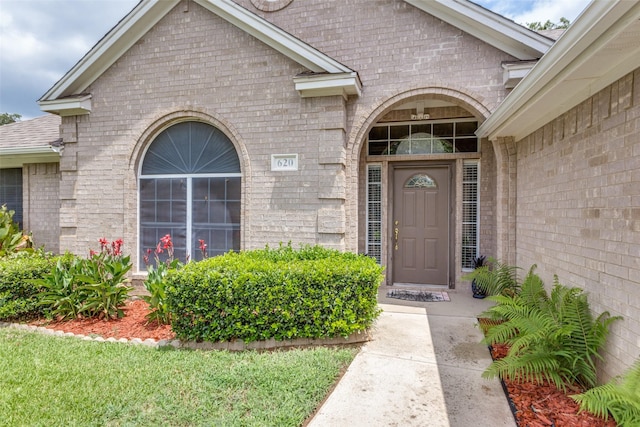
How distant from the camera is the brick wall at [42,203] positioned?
802 cm

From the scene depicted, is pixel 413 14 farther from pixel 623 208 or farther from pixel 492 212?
pixel 623 208

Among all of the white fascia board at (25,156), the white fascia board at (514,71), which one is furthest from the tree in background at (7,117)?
the white fascia board at (514,71)

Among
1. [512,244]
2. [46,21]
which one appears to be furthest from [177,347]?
[46,21]

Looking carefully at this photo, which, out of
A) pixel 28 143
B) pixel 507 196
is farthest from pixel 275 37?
pixel 28 143

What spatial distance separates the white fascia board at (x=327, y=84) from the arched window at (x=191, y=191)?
1.72 metres

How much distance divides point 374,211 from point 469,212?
1824 mm

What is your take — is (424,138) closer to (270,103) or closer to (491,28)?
(491,28)

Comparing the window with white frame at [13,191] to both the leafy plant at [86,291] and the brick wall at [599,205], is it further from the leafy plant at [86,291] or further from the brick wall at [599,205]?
the brick wall at [599,205]

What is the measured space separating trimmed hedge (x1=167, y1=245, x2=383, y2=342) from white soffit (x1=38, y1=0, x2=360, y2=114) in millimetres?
3314

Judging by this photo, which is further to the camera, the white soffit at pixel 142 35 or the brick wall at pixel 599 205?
the white soffit at pixel 142 35

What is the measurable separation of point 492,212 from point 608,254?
362 centimetres

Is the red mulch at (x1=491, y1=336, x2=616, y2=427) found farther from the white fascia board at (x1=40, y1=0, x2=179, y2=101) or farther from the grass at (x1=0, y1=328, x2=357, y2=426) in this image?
the white fascia board at (x1=40, y1=0, x2=179, y2=101)

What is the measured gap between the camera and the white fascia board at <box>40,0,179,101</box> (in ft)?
20.1

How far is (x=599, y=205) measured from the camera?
3.03 meters
